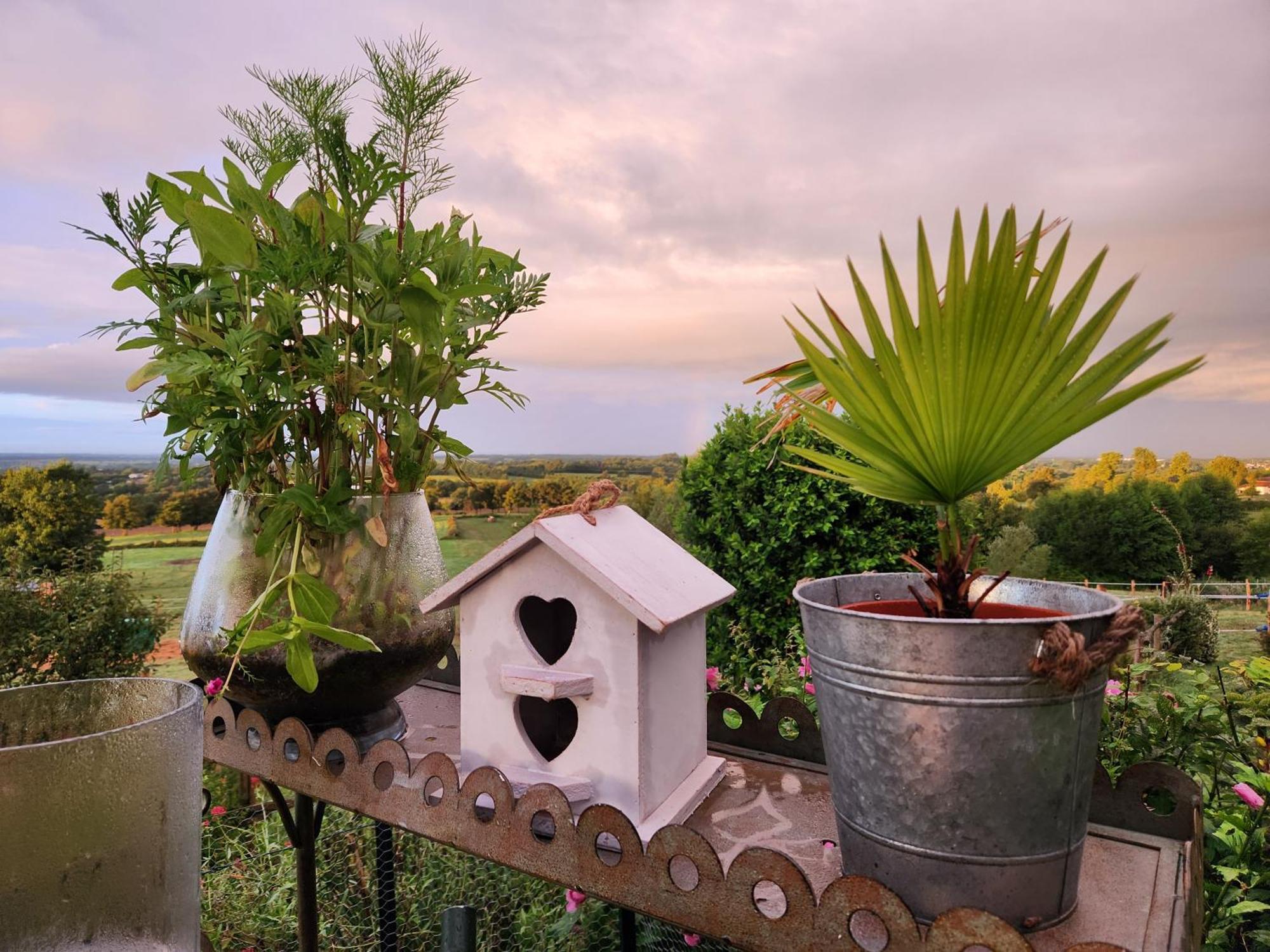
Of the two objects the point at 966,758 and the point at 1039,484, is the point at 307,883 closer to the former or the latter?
the point at 966,758

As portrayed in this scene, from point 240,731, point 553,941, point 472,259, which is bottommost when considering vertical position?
point 553,941

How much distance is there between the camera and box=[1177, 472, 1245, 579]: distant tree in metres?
3.54

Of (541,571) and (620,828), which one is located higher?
(541,571)

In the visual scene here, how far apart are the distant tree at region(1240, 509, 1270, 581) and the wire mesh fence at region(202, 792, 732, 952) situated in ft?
10.5

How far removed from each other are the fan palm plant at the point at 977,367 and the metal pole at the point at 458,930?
433 millimetres

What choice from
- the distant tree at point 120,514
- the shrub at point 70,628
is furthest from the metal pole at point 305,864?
the distant tree at point 120,514

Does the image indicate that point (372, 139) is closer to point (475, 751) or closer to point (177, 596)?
point (475, 751)

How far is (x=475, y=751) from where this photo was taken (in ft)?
2.82

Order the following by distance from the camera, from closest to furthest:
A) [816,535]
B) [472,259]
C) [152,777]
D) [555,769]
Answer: [152,777], [555,769], [472,259], [816,535]

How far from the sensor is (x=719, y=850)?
2.48ft

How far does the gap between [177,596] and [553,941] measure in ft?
11.2

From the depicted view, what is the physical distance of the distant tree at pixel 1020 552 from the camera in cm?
348

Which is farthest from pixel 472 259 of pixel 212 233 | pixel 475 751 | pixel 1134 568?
pixel 1134 568

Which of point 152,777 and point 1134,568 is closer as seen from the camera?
point 152,777
